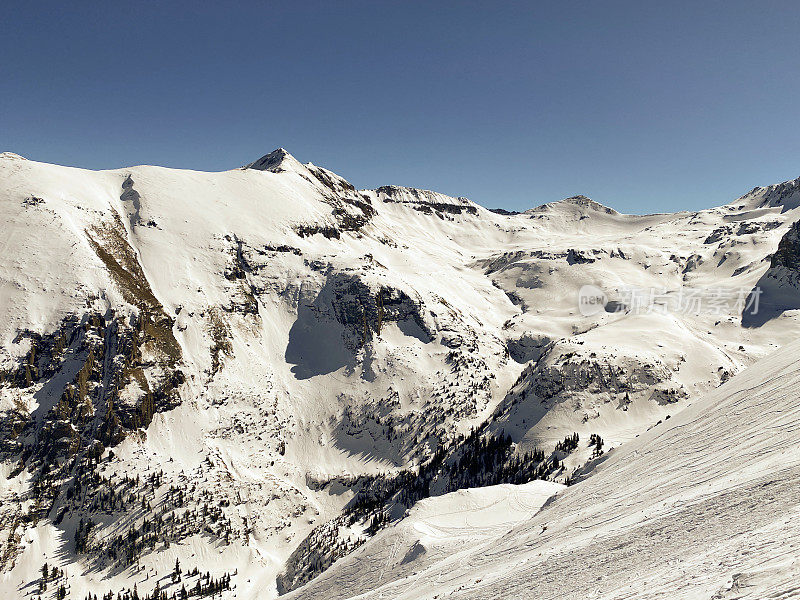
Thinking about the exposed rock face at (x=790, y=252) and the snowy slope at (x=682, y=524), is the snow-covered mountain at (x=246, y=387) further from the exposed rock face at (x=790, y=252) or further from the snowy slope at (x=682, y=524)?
the snowy slope at (x=682, y=524)

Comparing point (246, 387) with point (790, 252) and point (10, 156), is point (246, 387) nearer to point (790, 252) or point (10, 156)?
point (10, 156)

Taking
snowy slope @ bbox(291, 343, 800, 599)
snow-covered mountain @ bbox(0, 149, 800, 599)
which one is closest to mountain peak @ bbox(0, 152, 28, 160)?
snow-covered mountain @ bbox(0, 149, 800, 599)

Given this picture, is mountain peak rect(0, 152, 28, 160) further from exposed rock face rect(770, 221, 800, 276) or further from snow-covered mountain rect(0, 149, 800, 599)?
exposed rock face rect(770, 221, 800, 276)

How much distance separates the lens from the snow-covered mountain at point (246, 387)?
82.1m

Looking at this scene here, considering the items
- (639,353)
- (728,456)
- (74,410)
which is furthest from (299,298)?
(728,456)

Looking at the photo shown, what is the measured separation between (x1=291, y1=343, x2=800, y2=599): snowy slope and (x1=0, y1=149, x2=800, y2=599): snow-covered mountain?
26315 millimetres

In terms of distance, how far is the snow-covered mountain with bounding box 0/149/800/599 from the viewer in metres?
82.1

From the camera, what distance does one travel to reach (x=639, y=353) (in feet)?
361

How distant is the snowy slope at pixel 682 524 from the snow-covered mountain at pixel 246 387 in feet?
86.3

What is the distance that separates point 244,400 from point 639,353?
10577cm

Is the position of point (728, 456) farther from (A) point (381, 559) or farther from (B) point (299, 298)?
(B) point (299, 298)

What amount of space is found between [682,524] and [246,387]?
11202 centimetres

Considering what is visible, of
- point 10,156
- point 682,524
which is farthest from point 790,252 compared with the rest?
point 10,156

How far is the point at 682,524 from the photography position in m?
15.3
